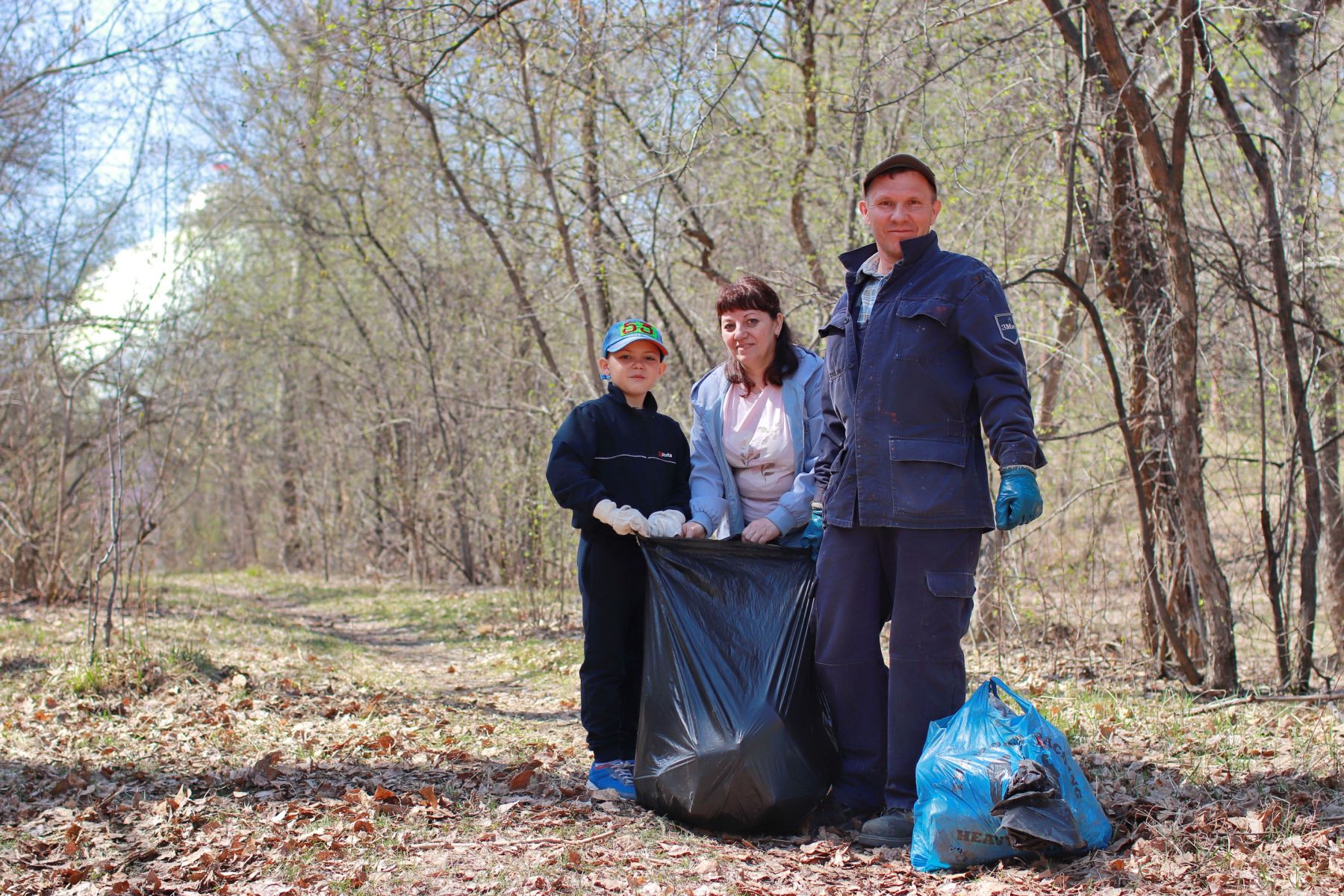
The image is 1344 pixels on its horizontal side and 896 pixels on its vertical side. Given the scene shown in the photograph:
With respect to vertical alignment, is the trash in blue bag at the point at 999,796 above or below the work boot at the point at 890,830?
above

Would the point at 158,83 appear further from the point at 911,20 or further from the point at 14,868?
the point at 14,868

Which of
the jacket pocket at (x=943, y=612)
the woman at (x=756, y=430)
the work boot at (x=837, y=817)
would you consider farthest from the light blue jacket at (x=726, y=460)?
the work boot at (x=837, y=817)

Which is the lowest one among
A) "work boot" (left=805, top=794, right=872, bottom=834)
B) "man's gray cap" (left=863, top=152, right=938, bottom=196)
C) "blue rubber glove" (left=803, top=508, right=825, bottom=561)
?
"work boot" (left=805, top=794, right=872, bottom=834)

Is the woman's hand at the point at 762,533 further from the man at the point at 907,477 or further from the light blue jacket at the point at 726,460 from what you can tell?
the man at the point at 907,477

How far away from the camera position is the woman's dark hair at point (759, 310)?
3.37 metres

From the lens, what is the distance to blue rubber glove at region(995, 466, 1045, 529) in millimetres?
2703

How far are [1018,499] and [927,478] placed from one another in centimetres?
23

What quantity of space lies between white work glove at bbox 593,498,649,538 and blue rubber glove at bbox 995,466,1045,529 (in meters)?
1.06

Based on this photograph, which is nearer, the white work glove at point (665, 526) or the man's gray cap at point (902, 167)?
the man's gray cap at point (902, 167)

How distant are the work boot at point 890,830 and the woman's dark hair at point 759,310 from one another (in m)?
1.32

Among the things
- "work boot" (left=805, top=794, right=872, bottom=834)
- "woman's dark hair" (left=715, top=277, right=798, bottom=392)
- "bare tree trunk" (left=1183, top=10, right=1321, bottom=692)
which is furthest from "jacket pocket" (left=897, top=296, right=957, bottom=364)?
"bare tree trunk" (left=1183, top=10, right=1321, bottom=692)

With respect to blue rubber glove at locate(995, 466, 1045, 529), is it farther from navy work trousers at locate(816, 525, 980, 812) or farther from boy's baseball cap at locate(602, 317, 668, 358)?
boy's baseball cap at locate(602, 317, 668, 358)

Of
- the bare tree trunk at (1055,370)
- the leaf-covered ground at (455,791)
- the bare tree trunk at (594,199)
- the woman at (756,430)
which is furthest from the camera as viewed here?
the bare tree trunk at (594,199)


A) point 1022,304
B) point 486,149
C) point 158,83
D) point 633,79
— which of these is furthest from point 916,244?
point 486,149
